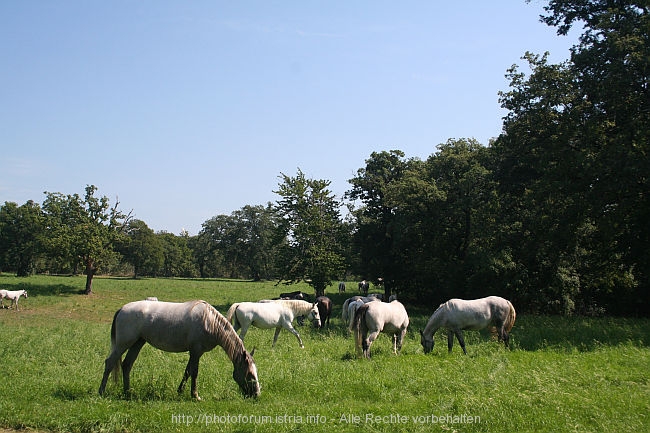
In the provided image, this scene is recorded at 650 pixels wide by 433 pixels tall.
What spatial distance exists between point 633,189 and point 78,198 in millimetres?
40983

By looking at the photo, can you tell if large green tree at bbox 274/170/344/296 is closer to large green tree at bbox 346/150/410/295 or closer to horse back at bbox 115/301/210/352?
large green tree at bbox 346/150/410/295

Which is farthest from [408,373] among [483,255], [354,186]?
[354,186]

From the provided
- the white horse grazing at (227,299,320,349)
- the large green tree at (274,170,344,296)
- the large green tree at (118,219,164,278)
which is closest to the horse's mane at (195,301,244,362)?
the white horse grazing at (227,299,320,349)

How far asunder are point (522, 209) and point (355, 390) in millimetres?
18833

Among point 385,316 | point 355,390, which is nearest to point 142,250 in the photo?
point 385,316

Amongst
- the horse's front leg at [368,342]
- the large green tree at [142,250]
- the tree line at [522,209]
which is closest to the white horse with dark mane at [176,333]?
the horse's front leg at [368,342]

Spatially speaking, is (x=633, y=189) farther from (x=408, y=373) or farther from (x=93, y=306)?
(x=93, y=306)

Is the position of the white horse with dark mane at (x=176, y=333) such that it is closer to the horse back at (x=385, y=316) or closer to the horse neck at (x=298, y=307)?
the horse back at (x=385, y=316)

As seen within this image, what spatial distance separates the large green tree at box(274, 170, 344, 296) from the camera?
31.0 meters

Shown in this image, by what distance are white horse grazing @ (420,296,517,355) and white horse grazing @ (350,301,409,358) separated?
0.88 m

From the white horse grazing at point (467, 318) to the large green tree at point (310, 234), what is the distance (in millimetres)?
17653

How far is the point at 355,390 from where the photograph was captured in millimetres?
8422

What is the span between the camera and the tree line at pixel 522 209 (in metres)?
16.8

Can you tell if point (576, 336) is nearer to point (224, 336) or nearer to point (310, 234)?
point (224, 336)
